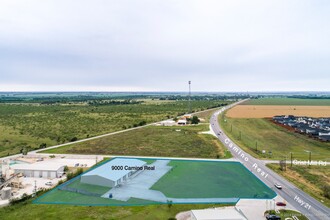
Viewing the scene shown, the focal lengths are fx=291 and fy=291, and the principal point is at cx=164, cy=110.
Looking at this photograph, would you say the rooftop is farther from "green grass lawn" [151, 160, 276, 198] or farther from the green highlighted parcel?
"green grass lawn" [151, 160, 276, 198]

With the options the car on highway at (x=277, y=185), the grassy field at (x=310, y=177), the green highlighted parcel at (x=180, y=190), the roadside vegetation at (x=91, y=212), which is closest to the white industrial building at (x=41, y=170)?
the green highlighted parcel at (x=180, y=190)

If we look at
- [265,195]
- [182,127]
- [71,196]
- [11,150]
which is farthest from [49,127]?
[265,195]

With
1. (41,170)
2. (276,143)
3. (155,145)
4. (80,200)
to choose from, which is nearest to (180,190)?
(80,200)

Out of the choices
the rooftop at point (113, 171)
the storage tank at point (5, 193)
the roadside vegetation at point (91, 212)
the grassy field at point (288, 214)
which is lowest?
the grassy field at point (288, 214)

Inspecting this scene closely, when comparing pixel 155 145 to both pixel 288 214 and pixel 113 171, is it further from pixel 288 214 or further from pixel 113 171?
pixel 288 214

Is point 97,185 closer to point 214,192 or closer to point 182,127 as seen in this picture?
point 214,192

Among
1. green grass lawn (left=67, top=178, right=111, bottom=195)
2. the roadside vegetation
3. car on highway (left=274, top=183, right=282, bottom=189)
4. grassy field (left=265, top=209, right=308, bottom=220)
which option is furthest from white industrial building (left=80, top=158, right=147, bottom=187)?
car on highway (left=274, top=183, right=282, bottom=189)

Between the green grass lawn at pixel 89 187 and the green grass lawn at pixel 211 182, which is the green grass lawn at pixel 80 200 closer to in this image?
the green grass lawn at pixel 89 187
